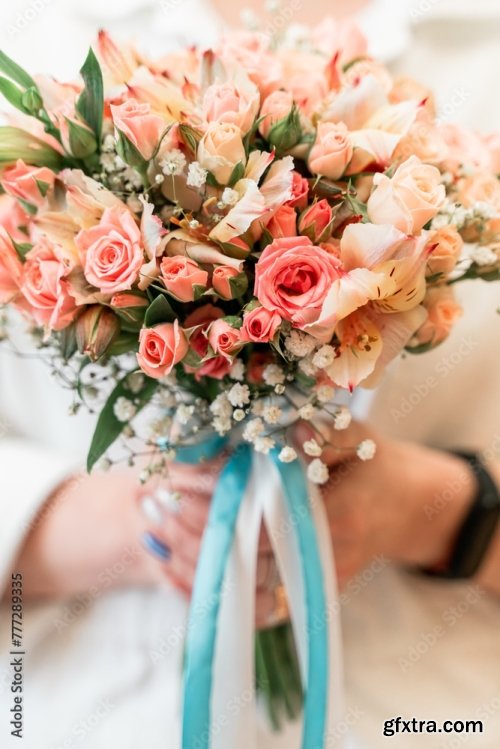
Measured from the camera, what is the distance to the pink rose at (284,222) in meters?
0.51

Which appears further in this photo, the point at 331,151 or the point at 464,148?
the point at 464,148

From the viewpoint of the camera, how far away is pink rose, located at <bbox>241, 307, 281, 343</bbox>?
0.49 meters

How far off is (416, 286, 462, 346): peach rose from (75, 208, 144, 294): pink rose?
25 cm

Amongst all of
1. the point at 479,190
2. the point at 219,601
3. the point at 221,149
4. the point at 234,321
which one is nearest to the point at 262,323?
the point at 234,321

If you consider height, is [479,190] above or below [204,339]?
above

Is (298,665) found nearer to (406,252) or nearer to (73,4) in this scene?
(406,252)

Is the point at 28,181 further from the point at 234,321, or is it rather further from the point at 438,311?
the point at 438,311

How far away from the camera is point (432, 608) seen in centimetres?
90

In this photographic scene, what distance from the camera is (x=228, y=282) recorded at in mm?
503

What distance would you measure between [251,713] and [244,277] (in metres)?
0.49

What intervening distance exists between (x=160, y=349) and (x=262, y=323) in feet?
0.25

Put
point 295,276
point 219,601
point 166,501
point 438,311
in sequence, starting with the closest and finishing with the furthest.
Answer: point 295,276 → point 438,311 → point 219,601 → point 166,501

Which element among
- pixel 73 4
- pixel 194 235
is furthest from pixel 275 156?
pixel 73 4

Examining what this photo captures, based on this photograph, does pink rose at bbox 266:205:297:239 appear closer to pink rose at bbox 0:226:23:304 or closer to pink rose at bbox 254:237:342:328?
pink rose at bbox 254:237:342:328
